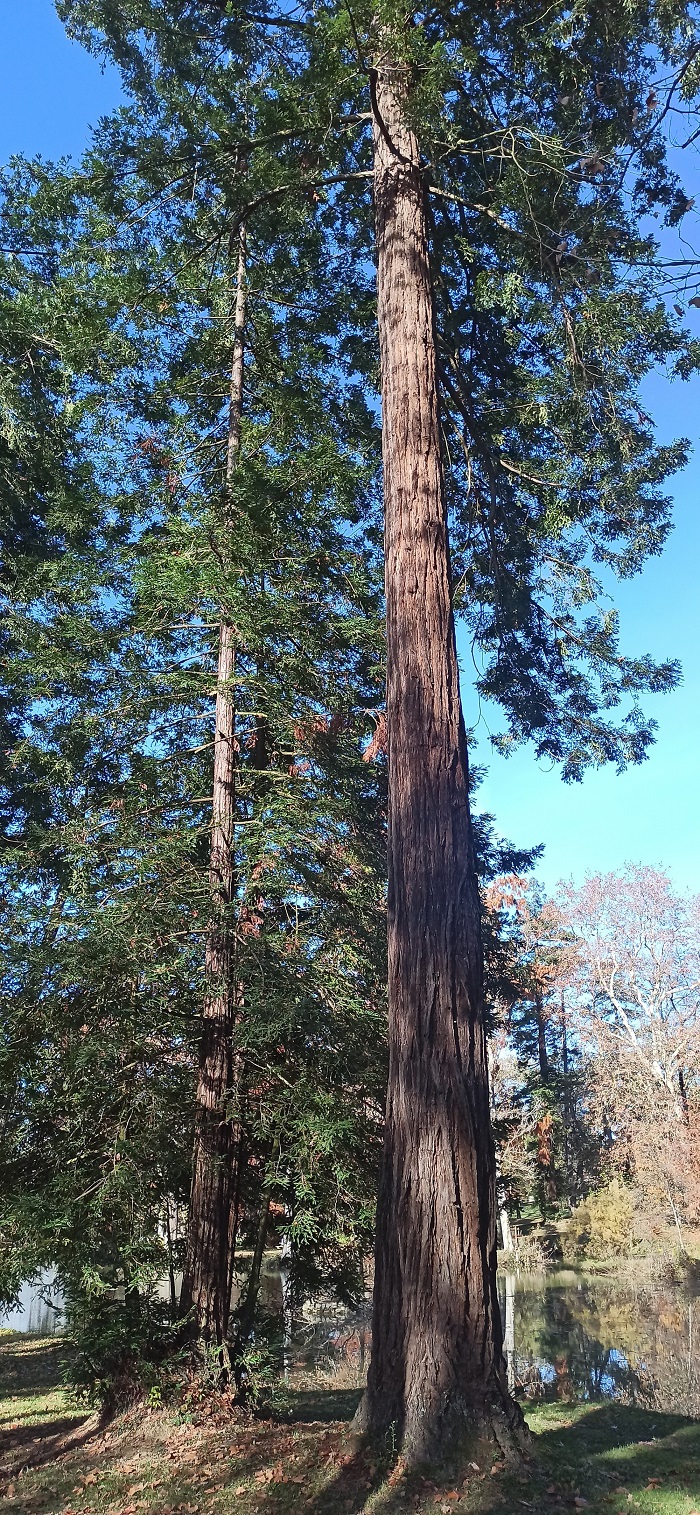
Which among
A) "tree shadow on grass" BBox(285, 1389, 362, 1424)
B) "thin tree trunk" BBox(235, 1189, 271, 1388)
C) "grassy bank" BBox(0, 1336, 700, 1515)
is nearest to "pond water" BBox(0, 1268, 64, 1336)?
"grassy bank" BBox(0, 1336, 700, 1515)

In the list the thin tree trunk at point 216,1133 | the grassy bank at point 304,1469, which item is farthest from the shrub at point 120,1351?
the thin tree trunk at point 216,1133

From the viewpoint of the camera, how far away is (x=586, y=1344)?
41.1ft

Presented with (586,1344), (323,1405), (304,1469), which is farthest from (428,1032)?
(586,1344)

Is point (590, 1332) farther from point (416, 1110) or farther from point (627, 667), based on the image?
point (416, 1110)

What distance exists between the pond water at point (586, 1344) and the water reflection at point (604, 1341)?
0.04 ft

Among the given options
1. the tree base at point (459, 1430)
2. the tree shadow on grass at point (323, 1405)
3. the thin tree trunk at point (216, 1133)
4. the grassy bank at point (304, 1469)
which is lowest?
the tree shadow on grass at point (323, 1405)

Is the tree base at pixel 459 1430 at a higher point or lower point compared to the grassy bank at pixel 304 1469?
higher

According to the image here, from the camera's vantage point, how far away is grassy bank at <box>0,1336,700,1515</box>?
3223mm

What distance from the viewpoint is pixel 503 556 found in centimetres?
827

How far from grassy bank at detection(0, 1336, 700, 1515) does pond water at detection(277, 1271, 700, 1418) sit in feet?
5.73

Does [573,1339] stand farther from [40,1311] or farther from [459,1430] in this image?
[40,1311]

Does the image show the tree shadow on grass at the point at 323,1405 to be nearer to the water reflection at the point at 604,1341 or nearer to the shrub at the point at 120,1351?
the shrub at the point at 120,1351

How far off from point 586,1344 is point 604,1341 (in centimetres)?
51

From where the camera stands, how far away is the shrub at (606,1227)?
21.1 metres
